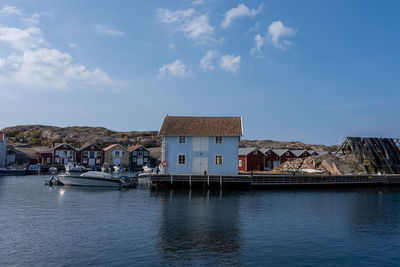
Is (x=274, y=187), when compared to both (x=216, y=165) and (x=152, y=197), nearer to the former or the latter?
(x=216, y=165)

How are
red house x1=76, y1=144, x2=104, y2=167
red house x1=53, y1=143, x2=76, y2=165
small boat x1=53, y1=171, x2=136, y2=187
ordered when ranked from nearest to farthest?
small boat x1=53, y1=171, x2=136, y2=187 → red house x1=53, y1=143, x2=76, y2=165 → red house x1=76, y1=144, x2=104, y2=167

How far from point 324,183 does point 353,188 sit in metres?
5.56

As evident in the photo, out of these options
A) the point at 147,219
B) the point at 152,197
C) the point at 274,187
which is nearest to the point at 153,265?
the point at 147,219

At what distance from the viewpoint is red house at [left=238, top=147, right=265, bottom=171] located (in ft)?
228

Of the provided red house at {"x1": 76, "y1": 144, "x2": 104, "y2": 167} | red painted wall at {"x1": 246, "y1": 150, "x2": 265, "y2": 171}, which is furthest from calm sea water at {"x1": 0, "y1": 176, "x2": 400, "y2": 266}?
red house at {"x1": 76, "y1": 144, "x2": 104, "y2": 167}

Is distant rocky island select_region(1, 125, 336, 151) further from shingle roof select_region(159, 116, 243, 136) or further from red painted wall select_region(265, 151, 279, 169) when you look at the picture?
shingle roof select_region(159, 116, 243, 136)

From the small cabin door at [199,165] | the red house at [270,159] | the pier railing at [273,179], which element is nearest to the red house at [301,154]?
the red house at [270,159]

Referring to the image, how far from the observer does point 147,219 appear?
79.3 ft

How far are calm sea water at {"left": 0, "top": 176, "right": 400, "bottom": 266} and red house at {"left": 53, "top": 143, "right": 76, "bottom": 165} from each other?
61.8 meters

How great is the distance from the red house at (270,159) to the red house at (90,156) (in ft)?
163

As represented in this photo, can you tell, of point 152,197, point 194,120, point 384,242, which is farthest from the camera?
point 194,120

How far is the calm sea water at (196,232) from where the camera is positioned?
51.0ft

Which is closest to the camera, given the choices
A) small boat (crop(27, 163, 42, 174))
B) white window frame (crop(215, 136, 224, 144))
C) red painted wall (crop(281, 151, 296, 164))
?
white window frame (crop(215, 136, 224, 144))

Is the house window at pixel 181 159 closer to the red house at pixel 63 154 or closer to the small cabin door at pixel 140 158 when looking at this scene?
the small cabin door at pixel 140 158
